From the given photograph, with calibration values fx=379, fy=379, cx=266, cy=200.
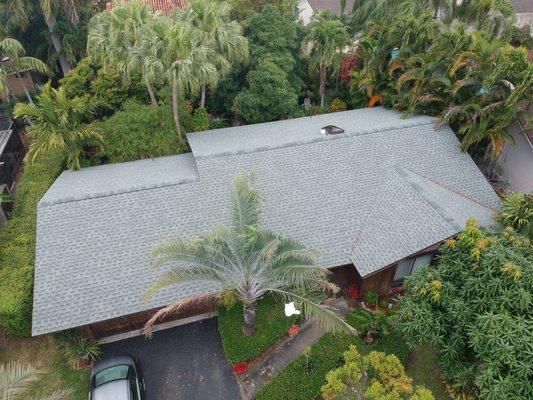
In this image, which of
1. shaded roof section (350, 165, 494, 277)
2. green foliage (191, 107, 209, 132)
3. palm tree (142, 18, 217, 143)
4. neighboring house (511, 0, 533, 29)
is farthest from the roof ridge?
neighboring house (511, 0, 533, 29)

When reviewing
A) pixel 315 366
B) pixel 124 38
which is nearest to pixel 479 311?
pixel 315 366

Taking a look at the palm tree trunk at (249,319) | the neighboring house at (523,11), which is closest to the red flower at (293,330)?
the palm tree trunk at (249,319)

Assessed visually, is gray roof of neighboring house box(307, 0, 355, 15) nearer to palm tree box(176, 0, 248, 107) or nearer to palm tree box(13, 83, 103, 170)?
palm tree box(176, 0, 248, 107)

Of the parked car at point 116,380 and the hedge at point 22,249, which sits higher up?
the hedge at point 22,249

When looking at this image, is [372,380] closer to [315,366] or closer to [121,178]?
[315,366]

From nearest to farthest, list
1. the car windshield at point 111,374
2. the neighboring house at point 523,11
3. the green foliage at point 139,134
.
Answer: the car windshield at point 111,374
the green foliage at point 139,134
the neighboring house at point 523,11

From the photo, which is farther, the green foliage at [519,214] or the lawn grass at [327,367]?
the green foliage at [519,214]

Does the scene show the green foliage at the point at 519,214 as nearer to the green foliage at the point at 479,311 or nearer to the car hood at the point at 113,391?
the green foliage at the point at 479,311

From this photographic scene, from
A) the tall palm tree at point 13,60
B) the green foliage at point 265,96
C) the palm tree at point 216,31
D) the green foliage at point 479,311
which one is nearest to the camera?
the green foliage at point 479,311
